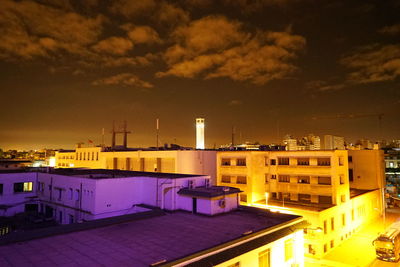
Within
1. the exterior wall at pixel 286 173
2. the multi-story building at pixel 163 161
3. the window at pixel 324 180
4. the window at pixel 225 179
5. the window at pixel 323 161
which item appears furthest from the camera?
the multi-story building at pixel 163 161

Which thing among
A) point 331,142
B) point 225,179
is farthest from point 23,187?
point 331,142

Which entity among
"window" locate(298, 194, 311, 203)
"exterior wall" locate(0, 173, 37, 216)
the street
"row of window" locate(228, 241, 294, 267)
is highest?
"exterior wall" locate(0, 173, 37, 216)

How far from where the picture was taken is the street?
1296 inches

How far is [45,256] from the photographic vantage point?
579 inches

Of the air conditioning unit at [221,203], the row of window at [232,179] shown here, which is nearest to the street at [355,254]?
the air conditioning unit at [221,203]

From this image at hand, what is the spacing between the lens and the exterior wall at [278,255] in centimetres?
1702

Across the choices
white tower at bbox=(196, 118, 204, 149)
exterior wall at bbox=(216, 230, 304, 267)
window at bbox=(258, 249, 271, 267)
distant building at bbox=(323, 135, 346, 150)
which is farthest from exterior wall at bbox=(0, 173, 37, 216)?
distant building at bbox=(323, 135, 346, 150)

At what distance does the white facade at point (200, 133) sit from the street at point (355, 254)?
163ft

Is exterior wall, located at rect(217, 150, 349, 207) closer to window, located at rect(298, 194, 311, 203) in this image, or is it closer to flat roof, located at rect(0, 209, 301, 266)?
window, located at rect(298, 194, 311, 203)

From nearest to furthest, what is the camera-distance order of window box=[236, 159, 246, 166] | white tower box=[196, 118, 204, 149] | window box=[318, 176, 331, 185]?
window box=[318, 176, 331, 185]
window box=[236, 159, 246, 166]
white tower box=[196, 118, 204, 149]

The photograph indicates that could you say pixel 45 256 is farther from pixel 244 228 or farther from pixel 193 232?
pixel 244 228

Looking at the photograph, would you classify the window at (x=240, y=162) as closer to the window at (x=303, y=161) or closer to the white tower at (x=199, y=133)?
the window at (x=303, y=161)

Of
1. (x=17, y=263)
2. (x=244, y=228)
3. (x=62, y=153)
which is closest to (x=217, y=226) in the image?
(x=244, y=228)

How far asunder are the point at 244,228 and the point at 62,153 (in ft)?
299
